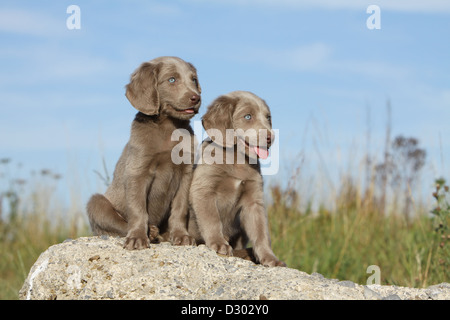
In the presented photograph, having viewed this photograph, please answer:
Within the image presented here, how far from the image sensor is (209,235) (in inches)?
190

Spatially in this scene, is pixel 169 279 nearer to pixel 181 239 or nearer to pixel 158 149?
pixel 181 239

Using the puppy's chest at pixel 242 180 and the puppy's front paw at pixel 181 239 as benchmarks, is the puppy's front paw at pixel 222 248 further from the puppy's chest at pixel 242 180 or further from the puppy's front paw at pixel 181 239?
the puppy's chest at pixel 242 180

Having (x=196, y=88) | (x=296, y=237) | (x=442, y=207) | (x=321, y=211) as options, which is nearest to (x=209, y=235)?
(x=196, y=88)

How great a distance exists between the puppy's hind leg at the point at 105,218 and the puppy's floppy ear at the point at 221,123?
119cm

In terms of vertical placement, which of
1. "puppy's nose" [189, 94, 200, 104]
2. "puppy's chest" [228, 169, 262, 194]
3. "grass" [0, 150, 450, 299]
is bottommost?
"grass" [0, 150, 450, 299]

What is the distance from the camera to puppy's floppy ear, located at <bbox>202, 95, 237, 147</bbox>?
16.6 feet

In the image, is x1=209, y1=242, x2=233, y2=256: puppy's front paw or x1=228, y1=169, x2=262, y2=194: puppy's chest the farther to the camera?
x1=228, y1=169, x2=262, y2=194: puppy's chest

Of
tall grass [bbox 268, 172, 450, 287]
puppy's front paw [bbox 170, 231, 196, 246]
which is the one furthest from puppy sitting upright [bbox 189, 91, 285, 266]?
tall grass [bbox 268, 172, 450, 287]

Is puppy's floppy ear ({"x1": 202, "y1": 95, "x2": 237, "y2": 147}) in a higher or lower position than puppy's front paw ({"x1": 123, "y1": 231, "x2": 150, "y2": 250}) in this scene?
higher

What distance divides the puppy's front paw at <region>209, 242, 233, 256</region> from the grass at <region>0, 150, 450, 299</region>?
8.46ft

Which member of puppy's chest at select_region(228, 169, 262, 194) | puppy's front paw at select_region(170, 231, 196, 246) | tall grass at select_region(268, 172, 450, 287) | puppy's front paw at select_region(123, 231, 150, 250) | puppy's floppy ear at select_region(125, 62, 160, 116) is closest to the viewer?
puppy's front paw at select_region(123, 231, 150, 250)

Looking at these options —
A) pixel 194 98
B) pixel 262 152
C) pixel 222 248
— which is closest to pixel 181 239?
pixel 222 248

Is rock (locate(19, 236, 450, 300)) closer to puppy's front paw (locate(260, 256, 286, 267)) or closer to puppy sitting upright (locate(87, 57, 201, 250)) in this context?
puppy's front paw (locate(260, 256, 286, 267))
